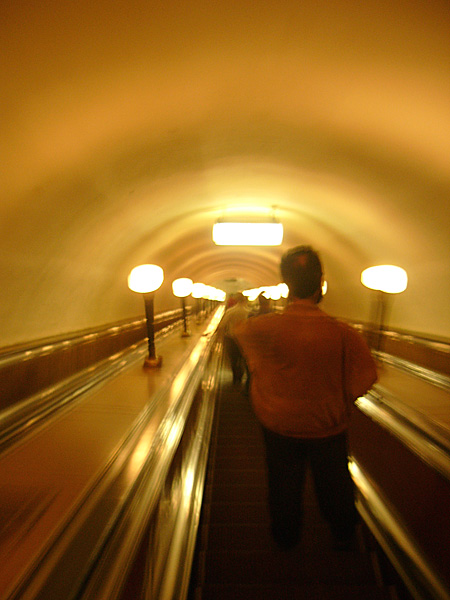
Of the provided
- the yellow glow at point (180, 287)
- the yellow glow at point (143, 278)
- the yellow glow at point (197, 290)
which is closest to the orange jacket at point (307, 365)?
the yellow glow at point (143, 278)

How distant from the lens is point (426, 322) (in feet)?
19.2

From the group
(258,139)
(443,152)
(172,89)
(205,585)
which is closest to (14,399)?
(205,585)

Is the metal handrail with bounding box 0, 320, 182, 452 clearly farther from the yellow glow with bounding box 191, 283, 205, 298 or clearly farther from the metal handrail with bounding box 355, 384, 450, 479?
the yellow glow with bounding box 191, 283, 205, 298

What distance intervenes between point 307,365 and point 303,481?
0.88m

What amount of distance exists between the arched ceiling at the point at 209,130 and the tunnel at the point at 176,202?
2cm

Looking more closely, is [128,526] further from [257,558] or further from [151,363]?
[151,363]

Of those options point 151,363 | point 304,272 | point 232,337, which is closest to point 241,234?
point 232,337

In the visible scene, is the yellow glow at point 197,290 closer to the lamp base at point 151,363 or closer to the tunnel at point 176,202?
the tunnel at point 176,202

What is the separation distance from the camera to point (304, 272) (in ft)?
7.87

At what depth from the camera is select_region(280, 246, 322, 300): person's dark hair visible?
2391 mm

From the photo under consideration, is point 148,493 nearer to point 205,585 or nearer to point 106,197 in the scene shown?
point 205,585

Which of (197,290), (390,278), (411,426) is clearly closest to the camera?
(411,426)

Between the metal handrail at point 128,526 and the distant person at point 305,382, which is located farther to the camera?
the distant person at point 305,382

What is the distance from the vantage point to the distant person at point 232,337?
682cm
